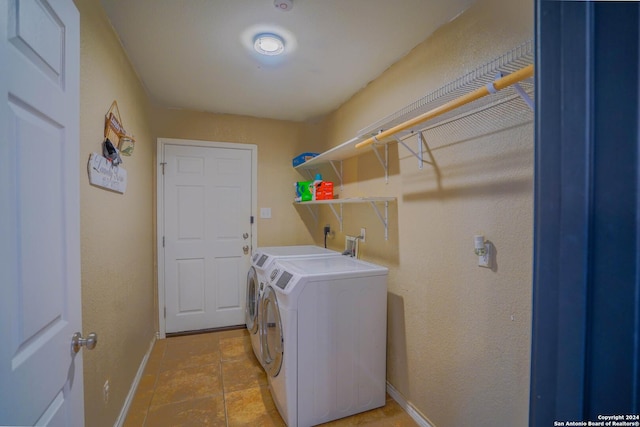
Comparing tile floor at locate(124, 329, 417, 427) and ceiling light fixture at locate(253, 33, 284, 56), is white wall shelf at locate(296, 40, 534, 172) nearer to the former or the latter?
ceiling light fixture at locate(253, 33, 284, 56)

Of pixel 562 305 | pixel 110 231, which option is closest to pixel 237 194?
pixel 110 231

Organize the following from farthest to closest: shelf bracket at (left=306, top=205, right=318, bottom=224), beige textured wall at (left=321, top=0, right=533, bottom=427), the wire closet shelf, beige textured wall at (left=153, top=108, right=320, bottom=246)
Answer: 1. shelf bracket at (left=306, top=205, right=318, bottom=224)
2. beige textured wall at (left=153, top=108, right=320, bottom=246)
3. beige textured wall at (left=321, top=0, right=533, bottom=427)
4. the wire closet shelf

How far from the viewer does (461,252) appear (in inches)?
59.1

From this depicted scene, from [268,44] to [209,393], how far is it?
2.40m

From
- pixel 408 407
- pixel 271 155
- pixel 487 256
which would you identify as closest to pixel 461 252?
pixel 487 256

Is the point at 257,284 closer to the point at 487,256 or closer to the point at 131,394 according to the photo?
the point at 131,394

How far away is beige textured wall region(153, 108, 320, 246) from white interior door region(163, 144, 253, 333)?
0.14 m

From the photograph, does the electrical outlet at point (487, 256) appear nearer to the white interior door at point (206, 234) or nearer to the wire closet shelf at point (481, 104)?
the wire closet shelf at point (481, 104)

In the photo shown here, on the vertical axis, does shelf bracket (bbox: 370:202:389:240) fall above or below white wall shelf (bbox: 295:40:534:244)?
below

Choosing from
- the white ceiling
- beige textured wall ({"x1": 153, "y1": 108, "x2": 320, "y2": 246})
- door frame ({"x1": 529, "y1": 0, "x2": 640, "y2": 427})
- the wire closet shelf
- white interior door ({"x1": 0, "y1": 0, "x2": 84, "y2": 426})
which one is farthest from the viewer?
beige textured wall ({"x1": 153, "y1": 108, "x2": 320, "y2": 246})

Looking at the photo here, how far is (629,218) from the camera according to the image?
0.33 metres

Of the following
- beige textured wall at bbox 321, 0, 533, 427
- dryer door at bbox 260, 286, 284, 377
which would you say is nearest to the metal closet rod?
beige textured wall at bbox 321, 0, 533, 427

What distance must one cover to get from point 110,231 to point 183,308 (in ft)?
5.64

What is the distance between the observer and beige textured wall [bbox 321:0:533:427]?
1.22 metres
